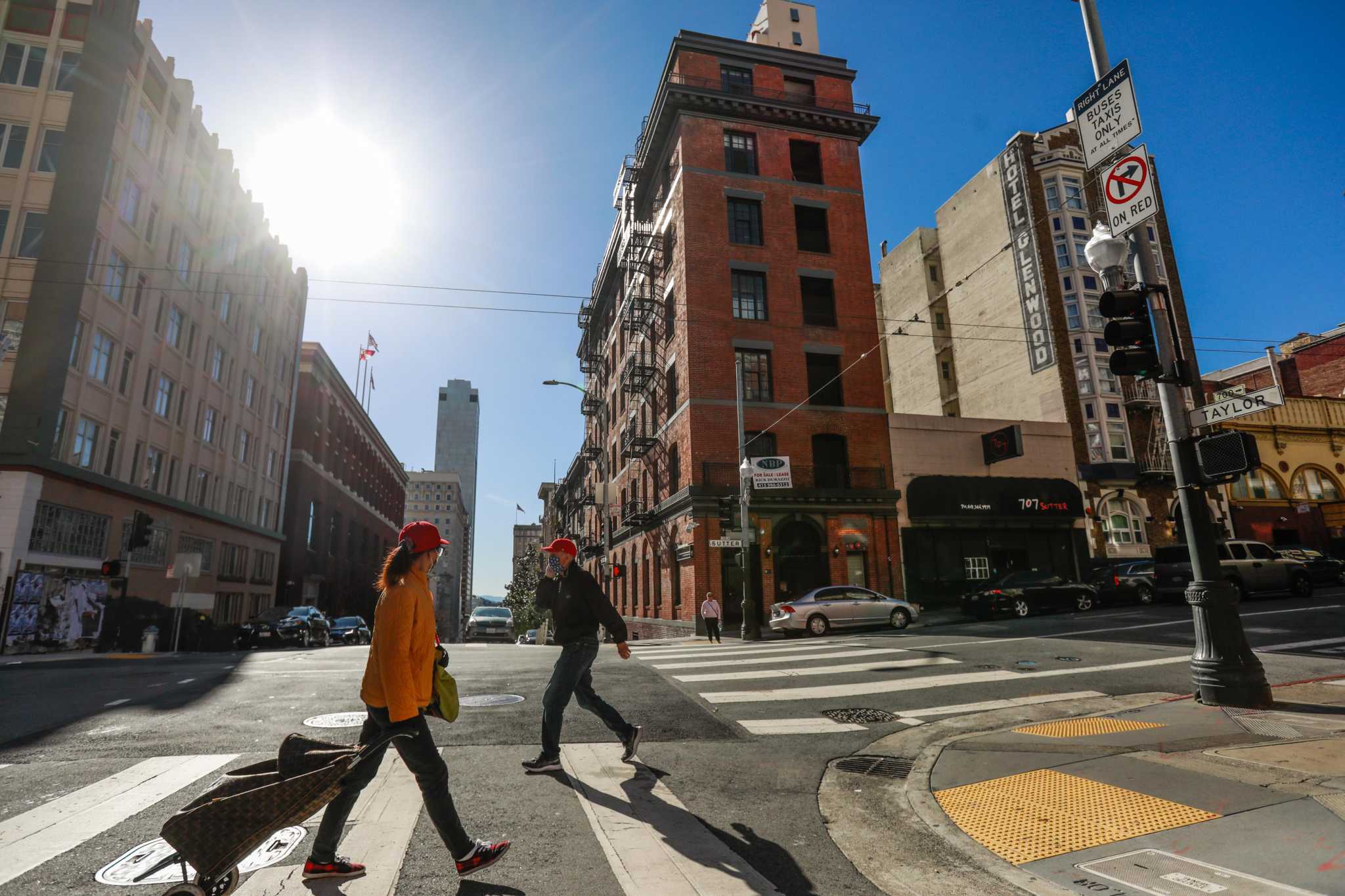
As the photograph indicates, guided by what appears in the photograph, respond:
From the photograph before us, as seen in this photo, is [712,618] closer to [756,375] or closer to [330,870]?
[756,375]

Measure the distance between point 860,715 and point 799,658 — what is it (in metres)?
4.71

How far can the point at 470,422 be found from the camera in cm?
19775

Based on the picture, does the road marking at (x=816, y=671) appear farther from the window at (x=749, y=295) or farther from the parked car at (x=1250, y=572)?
the window at (x=749, y=295)

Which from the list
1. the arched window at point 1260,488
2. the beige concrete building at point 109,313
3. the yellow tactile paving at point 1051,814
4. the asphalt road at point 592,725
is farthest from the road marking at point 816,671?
the arched window at point 1260,488

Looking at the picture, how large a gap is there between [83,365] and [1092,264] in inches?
1194

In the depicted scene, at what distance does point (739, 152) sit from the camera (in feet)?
98.5

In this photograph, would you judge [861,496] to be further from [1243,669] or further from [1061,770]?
[1061,770]

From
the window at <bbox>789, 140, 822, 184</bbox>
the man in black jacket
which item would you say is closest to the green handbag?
the man in black jacket

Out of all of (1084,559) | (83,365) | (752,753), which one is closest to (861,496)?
(1084,559)

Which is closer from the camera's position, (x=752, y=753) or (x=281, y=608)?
(x=752, y=753)

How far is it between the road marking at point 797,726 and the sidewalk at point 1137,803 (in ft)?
2.02

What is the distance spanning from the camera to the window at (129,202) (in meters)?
26.2

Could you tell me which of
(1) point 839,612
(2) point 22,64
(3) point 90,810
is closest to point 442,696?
(3) point 90,810

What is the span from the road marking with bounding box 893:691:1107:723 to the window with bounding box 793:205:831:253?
2454cm
